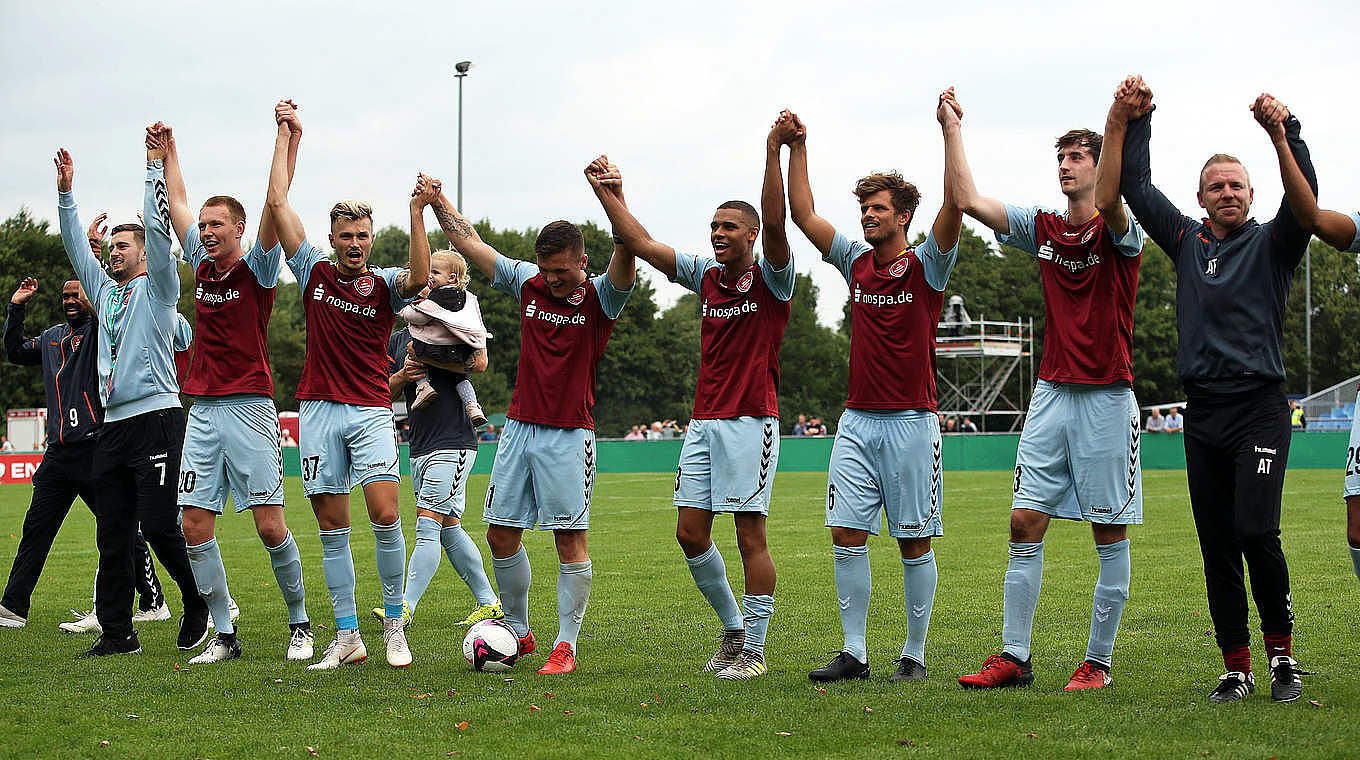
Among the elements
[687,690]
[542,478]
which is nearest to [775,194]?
[542,478]

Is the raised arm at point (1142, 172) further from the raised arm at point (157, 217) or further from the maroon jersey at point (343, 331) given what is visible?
the raised arm at point (157, 217)

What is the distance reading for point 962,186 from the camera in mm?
6844

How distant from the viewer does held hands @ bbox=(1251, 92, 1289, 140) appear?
603 centimetres

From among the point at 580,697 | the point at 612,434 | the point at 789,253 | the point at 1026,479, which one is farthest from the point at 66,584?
the point at 612,434

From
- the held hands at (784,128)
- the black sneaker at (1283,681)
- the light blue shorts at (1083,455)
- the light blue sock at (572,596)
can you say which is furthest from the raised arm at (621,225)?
the black sneaker at (1283,681)

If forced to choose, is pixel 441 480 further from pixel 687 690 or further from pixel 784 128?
pixel 784 128

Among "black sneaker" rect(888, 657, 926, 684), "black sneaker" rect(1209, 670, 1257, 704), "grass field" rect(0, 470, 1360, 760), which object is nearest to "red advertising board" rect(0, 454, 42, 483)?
"grass field" rect(0, 470, 1360, 760)

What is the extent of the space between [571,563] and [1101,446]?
313 centimetres

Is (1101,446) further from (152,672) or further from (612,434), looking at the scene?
(612,434)

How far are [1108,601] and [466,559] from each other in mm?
4411

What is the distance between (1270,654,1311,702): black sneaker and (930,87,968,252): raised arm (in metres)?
2.62

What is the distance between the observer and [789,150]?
738 cm

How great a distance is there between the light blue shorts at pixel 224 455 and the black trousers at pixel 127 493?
512 millimetres

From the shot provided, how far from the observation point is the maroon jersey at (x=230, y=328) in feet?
25.9
